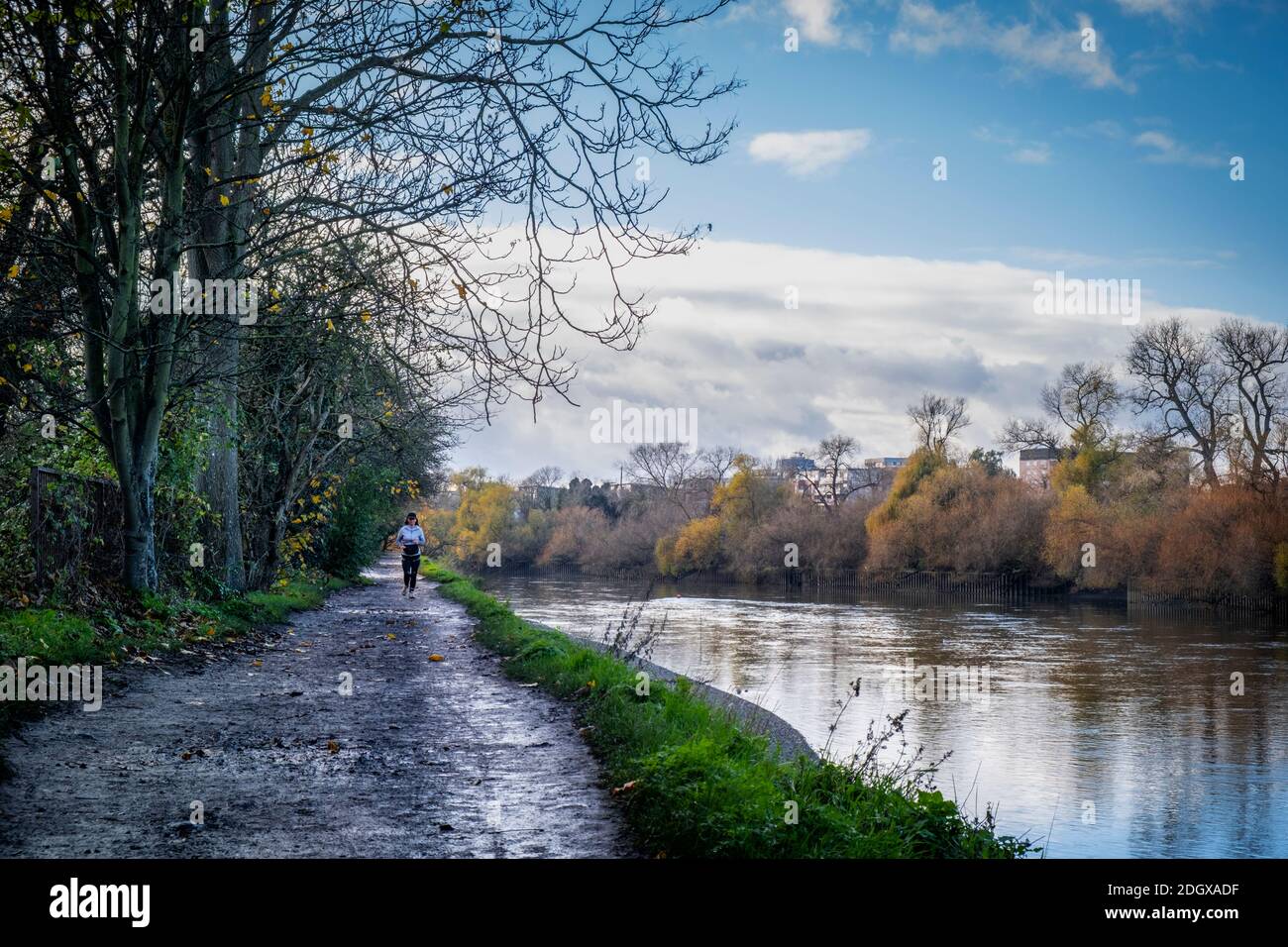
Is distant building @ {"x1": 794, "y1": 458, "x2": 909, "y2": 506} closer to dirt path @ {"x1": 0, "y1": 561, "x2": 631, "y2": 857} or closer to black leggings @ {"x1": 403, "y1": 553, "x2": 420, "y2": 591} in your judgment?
black leggings @ {"x1": 403, "y1": 553, "x2": 420, "y2": 591}

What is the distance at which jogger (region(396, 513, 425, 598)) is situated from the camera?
25.8 m

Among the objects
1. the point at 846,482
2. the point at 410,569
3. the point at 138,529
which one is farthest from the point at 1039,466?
the point at 138,529

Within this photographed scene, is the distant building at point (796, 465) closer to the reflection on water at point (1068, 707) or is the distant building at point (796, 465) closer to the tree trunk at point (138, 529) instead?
the reflection on water at point (1068, 707)

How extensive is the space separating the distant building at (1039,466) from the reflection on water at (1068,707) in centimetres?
3182

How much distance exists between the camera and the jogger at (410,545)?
25.8 metres

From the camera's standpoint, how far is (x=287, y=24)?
35.7 ft

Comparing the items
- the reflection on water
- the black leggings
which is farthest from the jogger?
the reflection on water

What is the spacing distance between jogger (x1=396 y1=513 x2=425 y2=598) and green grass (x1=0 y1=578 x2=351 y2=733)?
8.57 m

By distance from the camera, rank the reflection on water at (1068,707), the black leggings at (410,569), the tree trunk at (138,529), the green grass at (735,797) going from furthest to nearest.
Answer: the black leggings at (410,569) → the reflection on water at (1068,707) → the tree trunk at (138,529) → the green grass at (735,797)

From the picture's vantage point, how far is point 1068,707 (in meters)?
20.9

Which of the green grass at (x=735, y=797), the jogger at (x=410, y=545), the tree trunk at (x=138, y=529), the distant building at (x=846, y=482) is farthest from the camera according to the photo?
the distant building at (x=846, y=482)

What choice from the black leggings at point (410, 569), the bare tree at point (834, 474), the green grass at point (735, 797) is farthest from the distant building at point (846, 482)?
the green grass at point (735, 797)
